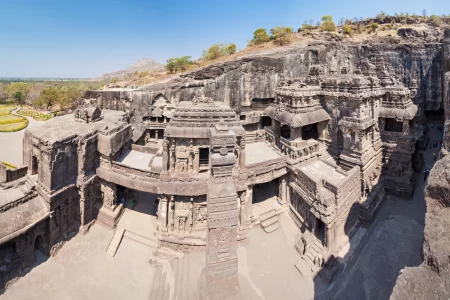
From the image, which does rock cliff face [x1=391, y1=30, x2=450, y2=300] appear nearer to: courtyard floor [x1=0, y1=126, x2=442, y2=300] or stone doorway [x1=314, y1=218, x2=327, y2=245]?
courtyard floor [x1=0, y1=126, x2=442, y2=300]

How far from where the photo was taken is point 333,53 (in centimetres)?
2702

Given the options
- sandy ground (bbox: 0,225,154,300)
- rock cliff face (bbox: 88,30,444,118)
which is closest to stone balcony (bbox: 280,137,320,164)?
rock cliff face (bbox: 88,30,444,118)

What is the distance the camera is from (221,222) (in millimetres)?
6688

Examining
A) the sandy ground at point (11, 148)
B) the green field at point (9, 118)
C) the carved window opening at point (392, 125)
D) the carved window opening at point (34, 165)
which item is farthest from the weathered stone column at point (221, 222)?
the green field at point (9, 118)

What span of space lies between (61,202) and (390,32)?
44.4m

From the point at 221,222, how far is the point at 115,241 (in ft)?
29.5

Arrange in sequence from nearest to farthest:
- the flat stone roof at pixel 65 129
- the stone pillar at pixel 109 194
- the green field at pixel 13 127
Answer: the flat stone roof at pixel 65 129, the stone pillar at pixel 109 194, the green field at pixel 13 127

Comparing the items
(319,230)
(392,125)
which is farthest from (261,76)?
(319,230)

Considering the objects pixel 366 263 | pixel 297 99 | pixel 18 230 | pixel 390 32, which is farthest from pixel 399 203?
pixel 390 32

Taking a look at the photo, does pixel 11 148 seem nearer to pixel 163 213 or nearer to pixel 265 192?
pixel 163 213

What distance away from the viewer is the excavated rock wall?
78.6ft

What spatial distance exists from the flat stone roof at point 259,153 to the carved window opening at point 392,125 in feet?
30.9

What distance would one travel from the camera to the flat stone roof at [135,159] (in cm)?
1514

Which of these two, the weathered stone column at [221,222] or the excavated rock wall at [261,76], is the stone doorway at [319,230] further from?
the excavated rock wall at [261,76]
